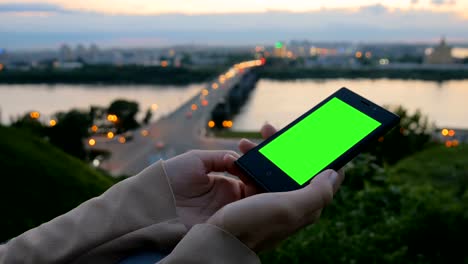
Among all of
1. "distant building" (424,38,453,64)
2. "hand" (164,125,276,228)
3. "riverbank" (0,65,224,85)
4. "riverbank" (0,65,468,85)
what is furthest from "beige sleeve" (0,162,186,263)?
"distant building" (424,38,453,64)

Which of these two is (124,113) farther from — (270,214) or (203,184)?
(270,214)

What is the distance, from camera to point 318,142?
1081 millimetres

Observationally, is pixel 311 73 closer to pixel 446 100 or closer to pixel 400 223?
pixel 446 100

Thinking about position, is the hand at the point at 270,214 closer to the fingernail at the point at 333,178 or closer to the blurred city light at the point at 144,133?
the fingernail at the point at 333,178

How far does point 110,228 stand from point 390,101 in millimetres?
21214

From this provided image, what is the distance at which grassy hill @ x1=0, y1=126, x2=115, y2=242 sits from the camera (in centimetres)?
269

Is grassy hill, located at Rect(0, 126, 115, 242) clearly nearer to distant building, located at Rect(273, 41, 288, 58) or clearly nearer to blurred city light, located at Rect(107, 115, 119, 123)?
blurred city light, located at Rect(107, 115, 119, 123)

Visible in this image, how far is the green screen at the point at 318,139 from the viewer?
99 cm

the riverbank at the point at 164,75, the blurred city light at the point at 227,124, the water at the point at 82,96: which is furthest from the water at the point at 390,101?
the water at the point at 82,96

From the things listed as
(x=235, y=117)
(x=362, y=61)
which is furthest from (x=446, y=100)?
→ (x=362, y=61)

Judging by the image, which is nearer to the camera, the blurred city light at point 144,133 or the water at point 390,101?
the blurred city light at point 144,133

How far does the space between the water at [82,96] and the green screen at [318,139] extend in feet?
65.7

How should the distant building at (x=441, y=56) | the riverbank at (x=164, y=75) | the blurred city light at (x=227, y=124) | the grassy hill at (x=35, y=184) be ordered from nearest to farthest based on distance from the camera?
the grassy hill at (x=35, y=184) → the blurred city light at (x=227, y=124) → the riverbank at (x=164, y=75) → the distant building at (x=441, y=56)

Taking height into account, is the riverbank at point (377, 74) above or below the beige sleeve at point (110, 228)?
below
